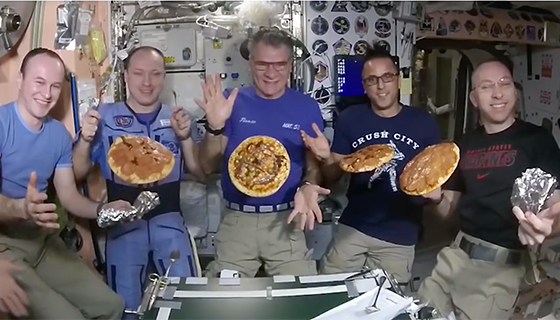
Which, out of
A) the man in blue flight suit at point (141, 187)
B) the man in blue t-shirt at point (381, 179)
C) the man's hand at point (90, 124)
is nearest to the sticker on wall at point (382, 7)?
the man in blue t-shirt at point (381, 179)

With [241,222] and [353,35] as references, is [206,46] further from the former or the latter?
[241,222]

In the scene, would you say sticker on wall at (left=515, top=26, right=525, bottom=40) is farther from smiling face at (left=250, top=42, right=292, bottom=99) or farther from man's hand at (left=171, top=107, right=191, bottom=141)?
man's hand at (left=171, top=107, right=191, bottom=141)

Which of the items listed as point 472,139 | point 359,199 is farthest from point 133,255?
point 472,139

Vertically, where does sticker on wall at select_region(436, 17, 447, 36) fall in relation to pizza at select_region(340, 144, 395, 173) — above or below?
above

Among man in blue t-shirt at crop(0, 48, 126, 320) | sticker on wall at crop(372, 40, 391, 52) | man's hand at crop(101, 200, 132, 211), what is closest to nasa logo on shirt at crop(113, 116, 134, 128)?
man in blue t-shirt at crop(0, 48, 126, 320)

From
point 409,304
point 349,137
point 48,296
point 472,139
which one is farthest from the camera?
point 349,137

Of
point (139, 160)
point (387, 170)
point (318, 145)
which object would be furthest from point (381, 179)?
point (139, 160)

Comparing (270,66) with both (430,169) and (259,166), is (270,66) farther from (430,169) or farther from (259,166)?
(430,169)
